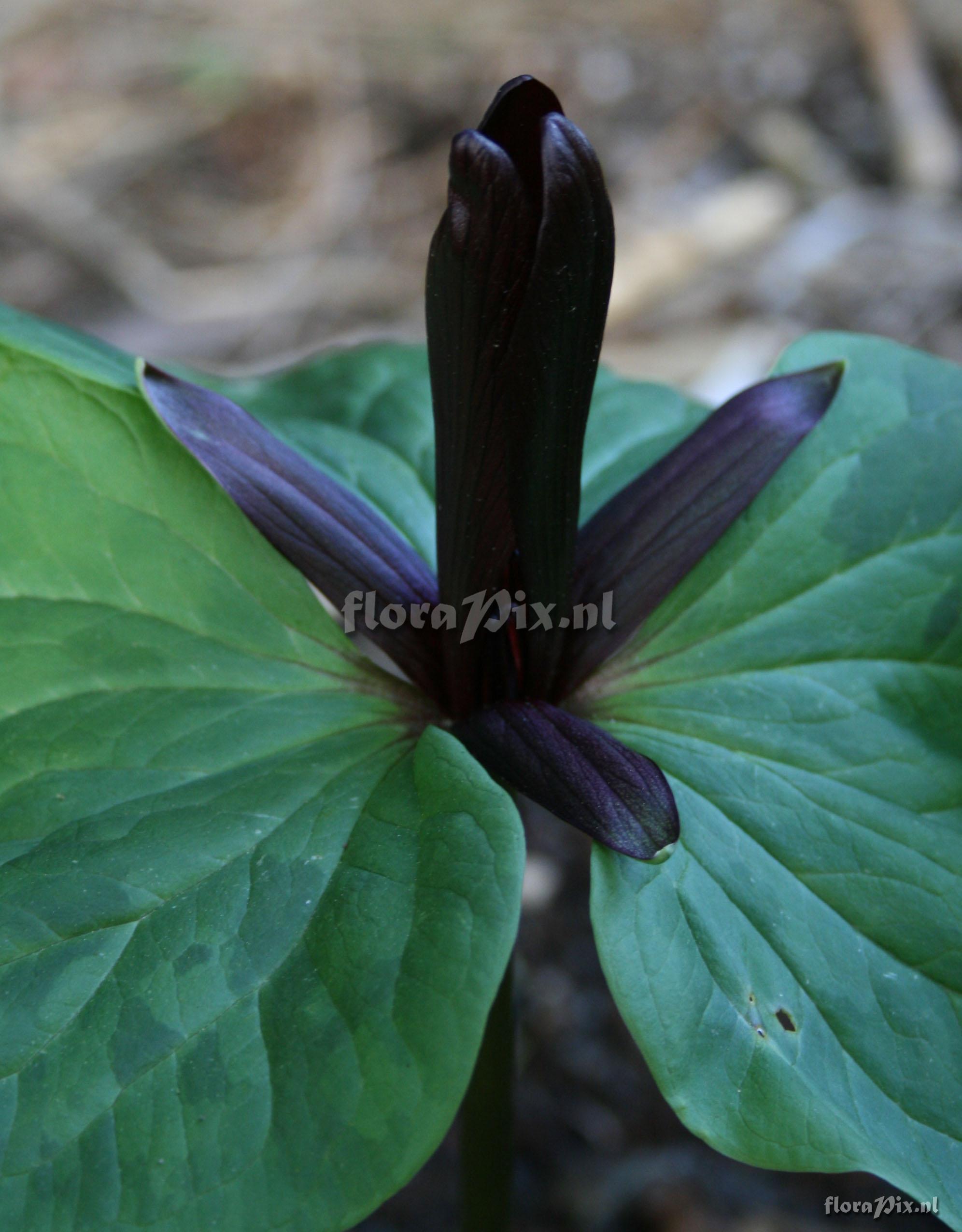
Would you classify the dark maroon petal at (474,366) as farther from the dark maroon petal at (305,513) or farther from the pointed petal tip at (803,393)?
the pointed petal tip at (803,393)

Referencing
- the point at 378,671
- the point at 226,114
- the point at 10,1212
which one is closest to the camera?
the point at 10,1212

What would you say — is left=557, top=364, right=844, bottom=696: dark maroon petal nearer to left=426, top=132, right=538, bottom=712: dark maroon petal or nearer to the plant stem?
left=426, top=132, right=538, bottom=712: dark maroon petal

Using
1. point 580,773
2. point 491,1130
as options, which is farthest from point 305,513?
point 491,1130

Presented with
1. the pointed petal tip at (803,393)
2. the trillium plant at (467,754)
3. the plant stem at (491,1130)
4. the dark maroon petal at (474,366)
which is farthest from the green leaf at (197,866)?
the pointed petal tip at (803,393)

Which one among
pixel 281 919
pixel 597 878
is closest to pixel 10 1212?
pixel 281 919

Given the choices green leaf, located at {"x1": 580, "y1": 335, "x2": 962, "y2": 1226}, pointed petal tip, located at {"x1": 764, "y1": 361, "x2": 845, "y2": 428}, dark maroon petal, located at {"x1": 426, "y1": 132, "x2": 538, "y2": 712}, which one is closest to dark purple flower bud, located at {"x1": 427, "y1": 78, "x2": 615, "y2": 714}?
dark maroon petal, located at {"x1": 426, "y1": 132, "x2": 538, "y2": 712}

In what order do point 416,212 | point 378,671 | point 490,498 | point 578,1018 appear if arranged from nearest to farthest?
point 490,498 → point 378,671 → point 578,1018 → point 416,212

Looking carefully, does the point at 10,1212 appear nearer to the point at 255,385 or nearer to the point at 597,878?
the point at 597,878

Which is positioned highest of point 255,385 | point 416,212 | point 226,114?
point 226,114

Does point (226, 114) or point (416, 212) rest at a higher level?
point (226, 114)
